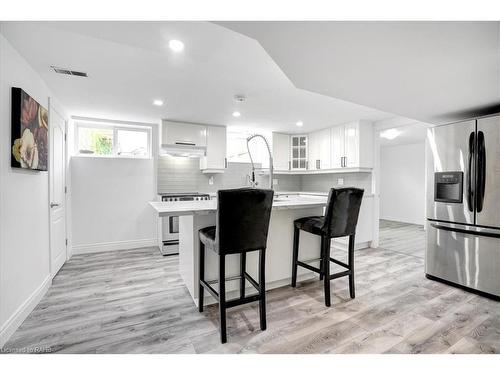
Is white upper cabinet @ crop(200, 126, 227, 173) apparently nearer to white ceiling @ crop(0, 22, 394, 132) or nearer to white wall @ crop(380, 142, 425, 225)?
white ceiling @ crop(0, 22, 394, 132)

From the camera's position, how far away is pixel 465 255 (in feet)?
8.20

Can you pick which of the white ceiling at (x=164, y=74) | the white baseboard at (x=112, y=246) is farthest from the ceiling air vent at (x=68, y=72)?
the white baseboard at (x=112, y=246)

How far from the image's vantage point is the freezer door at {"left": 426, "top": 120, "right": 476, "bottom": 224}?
2.42 meters

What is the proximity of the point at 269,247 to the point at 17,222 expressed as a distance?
2129 millimetres

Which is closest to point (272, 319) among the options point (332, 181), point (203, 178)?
point (203, 178)

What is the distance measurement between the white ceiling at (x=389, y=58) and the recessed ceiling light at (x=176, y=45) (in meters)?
0.73

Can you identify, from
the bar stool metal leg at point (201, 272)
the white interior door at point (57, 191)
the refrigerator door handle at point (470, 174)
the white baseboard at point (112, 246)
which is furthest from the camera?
the white baseboard at point (112, 246)

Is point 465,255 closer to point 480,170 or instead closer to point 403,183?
point 480,170

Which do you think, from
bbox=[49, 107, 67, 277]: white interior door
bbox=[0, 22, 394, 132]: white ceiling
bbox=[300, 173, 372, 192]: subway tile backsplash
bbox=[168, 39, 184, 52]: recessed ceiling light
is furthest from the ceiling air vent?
bbox=[300, 173, 372, 192]: subway tile backsplash

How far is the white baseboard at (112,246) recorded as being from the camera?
12.7 ft

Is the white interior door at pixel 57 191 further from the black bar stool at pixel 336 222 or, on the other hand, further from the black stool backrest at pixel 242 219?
the black bar stool at pixel 336 222
